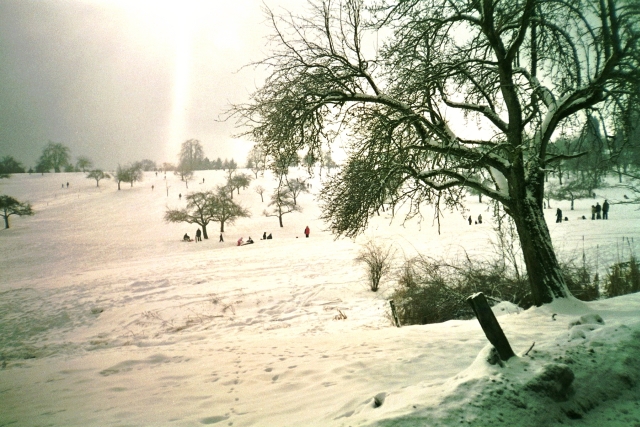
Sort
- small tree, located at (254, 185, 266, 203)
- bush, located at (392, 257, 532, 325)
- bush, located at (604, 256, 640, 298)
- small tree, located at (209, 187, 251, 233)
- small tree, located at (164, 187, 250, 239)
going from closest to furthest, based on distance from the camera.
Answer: bush, located at (604, 256, 640, 298), bush, located at (392, 257, 532, 325), small tree, located at (164, 187, 250, 239), small tree, located at (209, 187, 251, 233), small tree, located at (254, 185, 266, 203)

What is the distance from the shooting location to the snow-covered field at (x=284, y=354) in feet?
5.06

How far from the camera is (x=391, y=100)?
6.02m

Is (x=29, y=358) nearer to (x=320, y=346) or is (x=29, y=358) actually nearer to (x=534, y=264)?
(x=320, y=346)

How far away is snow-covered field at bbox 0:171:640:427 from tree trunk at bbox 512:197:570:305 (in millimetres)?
301

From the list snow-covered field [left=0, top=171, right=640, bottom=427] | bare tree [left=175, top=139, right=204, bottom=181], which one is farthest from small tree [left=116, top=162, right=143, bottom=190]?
snow-covered field [left=0, top=171, right=640, bottom=427]

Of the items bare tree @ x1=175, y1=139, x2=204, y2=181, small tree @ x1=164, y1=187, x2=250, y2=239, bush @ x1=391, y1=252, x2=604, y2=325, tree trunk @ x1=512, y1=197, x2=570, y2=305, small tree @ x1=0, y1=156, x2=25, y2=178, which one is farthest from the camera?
bare tree @ x1=175, y1=139, x2=204, y2=181

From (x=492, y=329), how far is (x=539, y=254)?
5.65 metres

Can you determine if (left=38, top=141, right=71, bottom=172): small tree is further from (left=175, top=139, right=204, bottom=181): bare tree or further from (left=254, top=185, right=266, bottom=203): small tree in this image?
(left=254, top=185, right=266, bottom=203): small tree

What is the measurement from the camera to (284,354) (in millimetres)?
5992

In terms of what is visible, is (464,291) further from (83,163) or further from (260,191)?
(83,163)

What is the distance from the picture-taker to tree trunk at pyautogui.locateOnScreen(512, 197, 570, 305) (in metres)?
6.23

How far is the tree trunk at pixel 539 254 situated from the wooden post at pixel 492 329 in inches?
214

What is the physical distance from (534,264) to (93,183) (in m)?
93.0

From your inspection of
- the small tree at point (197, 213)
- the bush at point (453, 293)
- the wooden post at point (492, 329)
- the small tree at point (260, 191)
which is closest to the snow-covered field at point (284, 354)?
the wooden post at point (492, 329)
